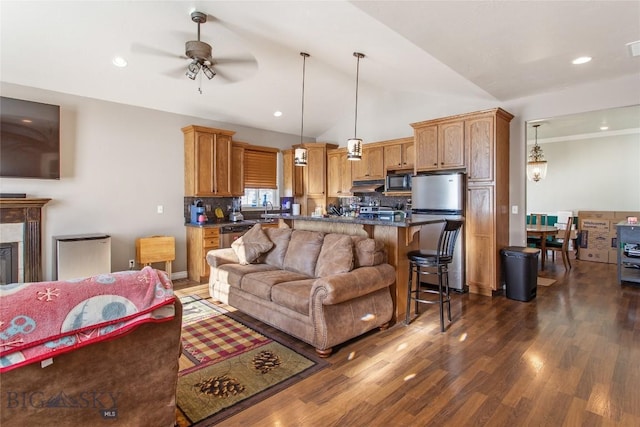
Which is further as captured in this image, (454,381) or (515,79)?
(515,79)

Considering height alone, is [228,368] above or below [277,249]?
below

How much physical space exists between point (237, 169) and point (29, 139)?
2.97 metres

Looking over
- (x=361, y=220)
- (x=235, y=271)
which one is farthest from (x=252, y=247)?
(x=361, y=220)

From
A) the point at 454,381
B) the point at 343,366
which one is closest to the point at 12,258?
the point at 343,366

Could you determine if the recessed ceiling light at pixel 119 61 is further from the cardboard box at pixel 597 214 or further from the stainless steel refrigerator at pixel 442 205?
the cardboard box at pixel 597 214

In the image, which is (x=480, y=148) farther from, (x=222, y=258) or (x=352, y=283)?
(x=222, y=258)

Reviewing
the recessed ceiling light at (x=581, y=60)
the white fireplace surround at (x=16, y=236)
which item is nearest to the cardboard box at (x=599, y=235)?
the recessed ceiling light at (x=581, y=60)

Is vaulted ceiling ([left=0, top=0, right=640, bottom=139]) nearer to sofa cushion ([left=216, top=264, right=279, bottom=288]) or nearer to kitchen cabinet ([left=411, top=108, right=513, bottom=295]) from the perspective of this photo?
kitchen cabinet ([left=411, top=108, right=513, bottom=295])

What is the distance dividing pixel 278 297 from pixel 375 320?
0.96 meters

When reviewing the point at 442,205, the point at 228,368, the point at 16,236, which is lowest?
the point at 228,368

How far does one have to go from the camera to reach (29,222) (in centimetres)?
412

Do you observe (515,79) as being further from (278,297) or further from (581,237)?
(581,237)

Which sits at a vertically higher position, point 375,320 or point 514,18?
point 514,18

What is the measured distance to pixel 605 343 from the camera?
2998mm
